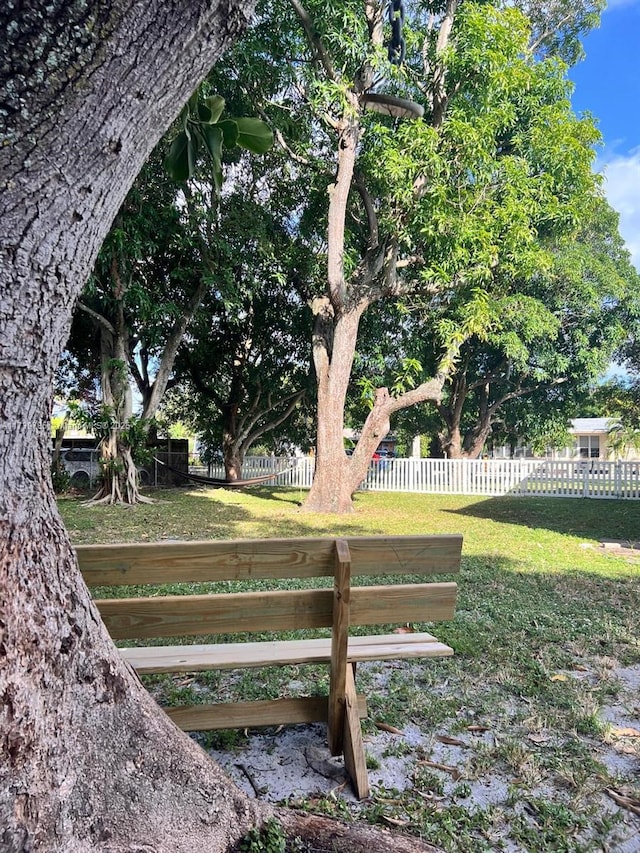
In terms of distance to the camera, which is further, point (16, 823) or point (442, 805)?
point (442, 805)

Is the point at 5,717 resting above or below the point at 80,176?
below

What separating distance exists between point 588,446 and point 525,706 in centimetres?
3758

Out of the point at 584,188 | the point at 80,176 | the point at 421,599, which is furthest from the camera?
the point at 584,188

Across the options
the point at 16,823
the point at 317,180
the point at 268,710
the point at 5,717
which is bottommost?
the point at 268,710

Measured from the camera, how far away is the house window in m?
36.1

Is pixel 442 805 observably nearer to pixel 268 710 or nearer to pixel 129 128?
pixel 268 710

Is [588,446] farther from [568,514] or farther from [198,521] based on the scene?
[198,521]

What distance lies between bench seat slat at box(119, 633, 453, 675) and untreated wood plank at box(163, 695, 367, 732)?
18 cm

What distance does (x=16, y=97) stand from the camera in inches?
43.3

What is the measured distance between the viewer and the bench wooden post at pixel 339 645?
1889 millimetres

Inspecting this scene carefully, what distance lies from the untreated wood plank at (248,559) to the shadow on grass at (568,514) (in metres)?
6.58

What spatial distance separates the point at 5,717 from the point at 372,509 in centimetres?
974

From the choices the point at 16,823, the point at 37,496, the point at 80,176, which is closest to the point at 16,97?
the point at 80,176

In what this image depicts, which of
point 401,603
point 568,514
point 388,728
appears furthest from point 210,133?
point 568,514
